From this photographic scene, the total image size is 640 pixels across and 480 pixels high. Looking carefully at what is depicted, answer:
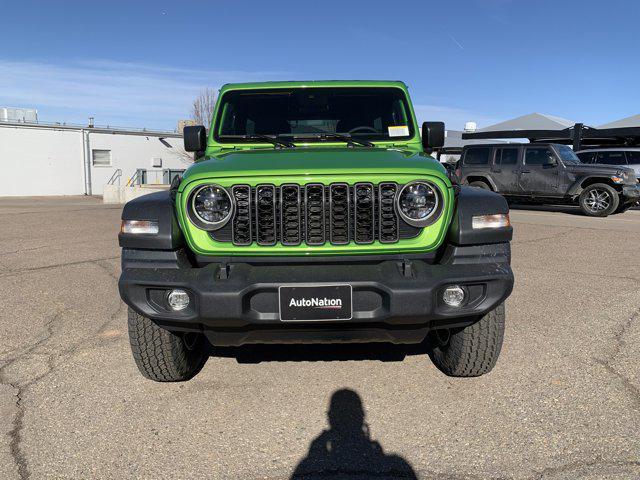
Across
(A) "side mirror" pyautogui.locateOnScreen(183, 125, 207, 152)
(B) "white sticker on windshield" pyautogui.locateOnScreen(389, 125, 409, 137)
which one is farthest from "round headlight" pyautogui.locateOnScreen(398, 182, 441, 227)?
(A) "side mirror" pyautogui.locateOnScreen(183, 125, 207, 152)

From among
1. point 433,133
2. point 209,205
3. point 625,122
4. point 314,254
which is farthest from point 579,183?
point 625,122

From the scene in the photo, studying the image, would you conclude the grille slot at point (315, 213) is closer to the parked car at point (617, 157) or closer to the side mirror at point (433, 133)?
the side mirror at point (433, 133)

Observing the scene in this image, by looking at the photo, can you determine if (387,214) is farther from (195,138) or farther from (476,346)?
(195,138)

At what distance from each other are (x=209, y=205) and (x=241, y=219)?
20 cm

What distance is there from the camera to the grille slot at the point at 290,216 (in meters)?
2.79

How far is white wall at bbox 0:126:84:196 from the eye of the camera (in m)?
26.4

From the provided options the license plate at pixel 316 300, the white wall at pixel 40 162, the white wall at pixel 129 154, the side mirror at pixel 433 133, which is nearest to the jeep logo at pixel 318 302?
the license plate at pixel 316 300

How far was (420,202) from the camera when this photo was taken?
2.85 m

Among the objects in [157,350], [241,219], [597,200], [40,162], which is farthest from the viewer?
[40,162]

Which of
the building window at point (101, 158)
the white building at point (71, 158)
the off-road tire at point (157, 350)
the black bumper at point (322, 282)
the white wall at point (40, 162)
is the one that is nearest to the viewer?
the black bumper at point (322, 282)

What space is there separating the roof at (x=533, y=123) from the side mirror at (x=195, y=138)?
30.8m

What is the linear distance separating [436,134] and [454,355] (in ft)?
5.53

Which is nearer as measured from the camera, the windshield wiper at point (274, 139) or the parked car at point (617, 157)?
the windshield wiper at point (274, 139)

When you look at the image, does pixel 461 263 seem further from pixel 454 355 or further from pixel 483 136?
pixel 483 136
